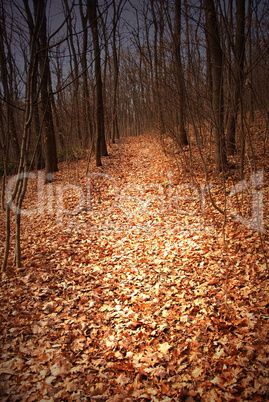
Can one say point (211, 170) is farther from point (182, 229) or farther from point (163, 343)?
point (163, 343)

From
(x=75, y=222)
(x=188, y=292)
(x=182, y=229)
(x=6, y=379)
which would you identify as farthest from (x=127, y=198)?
(x=6, y=379)

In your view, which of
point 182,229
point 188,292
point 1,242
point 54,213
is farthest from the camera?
point 54,213

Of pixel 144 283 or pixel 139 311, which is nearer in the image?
pixel 139 311

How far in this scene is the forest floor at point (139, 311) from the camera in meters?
2.16

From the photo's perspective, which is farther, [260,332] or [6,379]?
[260,332]

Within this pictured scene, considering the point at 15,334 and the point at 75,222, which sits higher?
the point at 75,222

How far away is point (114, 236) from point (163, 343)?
2896 mm

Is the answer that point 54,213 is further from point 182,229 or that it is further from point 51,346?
point 51,346

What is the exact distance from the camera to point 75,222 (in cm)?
582

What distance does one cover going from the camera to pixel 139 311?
10.2 feet

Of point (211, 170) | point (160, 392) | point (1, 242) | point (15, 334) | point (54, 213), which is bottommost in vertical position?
point (160, 392)

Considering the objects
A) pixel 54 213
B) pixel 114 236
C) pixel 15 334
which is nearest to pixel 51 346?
pixel 15 334

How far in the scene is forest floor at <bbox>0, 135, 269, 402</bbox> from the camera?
216cm

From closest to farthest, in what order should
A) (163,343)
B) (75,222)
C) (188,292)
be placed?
(163,343) < (188,292) < (75,222)
